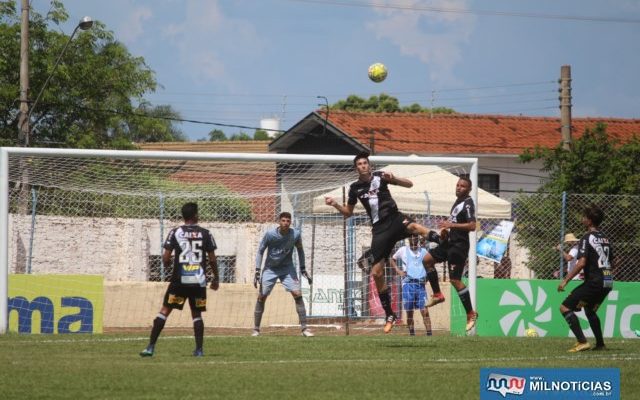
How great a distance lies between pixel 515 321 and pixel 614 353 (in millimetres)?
6987

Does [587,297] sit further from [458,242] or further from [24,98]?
[24,98]

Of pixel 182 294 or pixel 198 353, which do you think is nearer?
pixel 182 294

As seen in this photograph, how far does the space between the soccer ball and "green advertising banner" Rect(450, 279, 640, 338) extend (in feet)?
48.9

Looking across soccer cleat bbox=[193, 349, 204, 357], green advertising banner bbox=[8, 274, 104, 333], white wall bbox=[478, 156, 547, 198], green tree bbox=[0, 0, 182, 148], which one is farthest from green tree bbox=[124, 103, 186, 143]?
soccer cleat bbox=[193, 349, 204, 357]

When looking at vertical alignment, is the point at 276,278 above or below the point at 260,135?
below

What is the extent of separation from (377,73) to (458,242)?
20.3m

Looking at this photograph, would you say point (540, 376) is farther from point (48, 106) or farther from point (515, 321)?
point (48, 106)

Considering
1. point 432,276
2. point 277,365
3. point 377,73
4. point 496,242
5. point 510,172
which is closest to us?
point 277,365

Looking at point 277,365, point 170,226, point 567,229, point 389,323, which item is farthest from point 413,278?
point 277,365

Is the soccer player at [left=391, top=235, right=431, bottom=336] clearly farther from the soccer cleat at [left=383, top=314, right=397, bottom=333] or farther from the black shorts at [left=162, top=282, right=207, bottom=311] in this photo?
the black shorts at [left=162, top=282, right=207, bottom=311]

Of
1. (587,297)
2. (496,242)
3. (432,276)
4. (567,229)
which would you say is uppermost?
(567,229)

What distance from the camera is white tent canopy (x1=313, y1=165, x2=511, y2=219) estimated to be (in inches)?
913

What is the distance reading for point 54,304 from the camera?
1975 cm

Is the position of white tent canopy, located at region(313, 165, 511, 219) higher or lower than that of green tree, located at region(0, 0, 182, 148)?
lower
